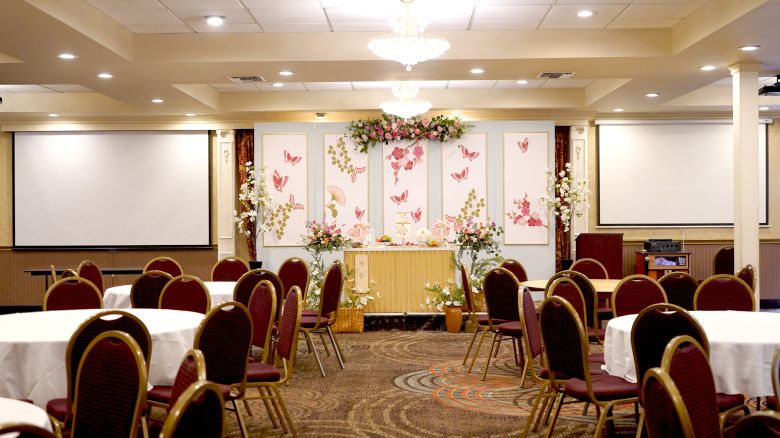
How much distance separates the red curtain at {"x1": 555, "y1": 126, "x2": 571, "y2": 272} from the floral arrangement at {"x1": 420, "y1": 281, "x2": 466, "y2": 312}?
354 cm

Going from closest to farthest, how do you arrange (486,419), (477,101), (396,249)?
(486,419) → (396,249) → (477,101)

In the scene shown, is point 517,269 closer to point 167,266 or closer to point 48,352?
point 167,266

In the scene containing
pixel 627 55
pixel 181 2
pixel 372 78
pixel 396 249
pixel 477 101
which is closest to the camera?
pixel 181 2

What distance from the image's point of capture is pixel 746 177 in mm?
8375

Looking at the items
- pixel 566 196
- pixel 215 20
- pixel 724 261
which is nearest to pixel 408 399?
pixel 215 20

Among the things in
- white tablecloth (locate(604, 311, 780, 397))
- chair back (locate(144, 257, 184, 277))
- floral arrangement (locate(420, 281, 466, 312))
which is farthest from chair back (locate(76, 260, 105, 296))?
white tablecloth (locate(604, 311, 780, 397))

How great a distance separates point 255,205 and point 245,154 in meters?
1.08

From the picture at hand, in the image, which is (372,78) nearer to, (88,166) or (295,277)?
(295,277)

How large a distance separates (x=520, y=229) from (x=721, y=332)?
7978 mm

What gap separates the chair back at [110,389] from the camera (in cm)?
314

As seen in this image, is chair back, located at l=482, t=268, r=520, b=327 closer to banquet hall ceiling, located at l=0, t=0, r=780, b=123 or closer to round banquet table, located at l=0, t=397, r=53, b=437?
banquet hall ceiling, located at l=0, t=0, r=780, b=123

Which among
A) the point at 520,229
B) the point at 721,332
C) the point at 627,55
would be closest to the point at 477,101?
the point at 520,229

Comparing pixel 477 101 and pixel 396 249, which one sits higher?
pixel 477 101

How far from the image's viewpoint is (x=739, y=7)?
21.7 feet
